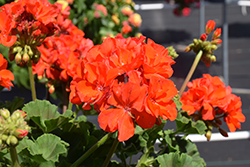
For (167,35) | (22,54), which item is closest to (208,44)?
(22,54)

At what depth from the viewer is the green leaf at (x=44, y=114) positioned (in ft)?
2.29

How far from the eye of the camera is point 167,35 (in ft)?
22.3

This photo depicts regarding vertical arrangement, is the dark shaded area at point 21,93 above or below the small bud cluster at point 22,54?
below

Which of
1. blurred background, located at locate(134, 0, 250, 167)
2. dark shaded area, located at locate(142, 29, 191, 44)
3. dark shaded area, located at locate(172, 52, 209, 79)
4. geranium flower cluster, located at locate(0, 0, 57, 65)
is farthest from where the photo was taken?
dark shaded area, located at locate(142, 29, 191, 44)

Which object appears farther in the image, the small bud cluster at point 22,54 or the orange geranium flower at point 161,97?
the small bud cluster at point 22,54

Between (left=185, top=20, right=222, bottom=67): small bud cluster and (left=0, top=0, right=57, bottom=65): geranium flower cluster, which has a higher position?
(left=0, top=0, right=57, bottom=65): geranium flower cluster

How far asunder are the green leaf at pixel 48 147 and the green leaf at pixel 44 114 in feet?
0.14

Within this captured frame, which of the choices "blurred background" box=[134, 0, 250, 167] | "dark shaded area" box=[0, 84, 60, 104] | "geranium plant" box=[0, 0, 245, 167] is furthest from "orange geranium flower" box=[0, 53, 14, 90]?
"blurred background" box=[134, 0, 250, 167]

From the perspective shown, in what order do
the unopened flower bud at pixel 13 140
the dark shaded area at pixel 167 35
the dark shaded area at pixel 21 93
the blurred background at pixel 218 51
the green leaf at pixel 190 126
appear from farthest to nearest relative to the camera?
the dark shaded area at pixel 167 35 → the blurred background at pixel 218 51 → the dark shaded area at pixel 21 93 → the green leaf at pixel 190 126 → the unopened flower bud at pixel 13 140

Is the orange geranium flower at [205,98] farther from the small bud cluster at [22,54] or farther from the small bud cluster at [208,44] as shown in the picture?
the small bud cluster at [22,54]

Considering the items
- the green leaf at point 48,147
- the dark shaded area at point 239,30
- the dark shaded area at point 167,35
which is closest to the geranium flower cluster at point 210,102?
the green leaf at point 48,147

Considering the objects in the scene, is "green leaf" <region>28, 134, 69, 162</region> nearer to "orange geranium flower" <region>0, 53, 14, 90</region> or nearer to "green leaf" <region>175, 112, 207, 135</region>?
"orange geranium flower" <region>0, 53, 14, 90</region>

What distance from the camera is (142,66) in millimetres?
568

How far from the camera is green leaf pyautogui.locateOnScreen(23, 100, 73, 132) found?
70 cm
